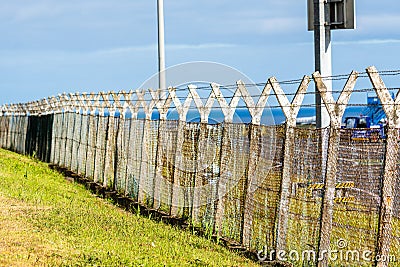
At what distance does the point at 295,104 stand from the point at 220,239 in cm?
292

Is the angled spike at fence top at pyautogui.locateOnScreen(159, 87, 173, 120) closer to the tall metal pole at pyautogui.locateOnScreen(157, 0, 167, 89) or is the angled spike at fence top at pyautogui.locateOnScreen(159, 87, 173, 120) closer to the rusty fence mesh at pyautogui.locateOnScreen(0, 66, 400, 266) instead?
the rusty fence mesh at pyautogui.locateOnScreen(0, 66, 400, 266)

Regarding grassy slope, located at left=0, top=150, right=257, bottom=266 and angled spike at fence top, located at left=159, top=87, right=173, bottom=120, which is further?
angled spike at fence top, located at left=159, top=87, right=173, bottom=120

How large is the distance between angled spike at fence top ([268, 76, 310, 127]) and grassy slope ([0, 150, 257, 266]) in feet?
6.30

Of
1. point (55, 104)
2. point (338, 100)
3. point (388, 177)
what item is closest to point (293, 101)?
point (338, 100)

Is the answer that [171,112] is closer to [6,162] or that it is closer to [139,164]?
[139,164]

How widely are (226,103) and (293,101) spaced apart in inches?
93.5

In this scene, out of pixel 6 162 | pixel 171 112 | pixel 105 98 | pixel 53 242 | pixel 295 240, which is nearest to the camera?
pixel 295 240

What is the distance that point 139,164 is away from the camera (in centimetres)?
1739

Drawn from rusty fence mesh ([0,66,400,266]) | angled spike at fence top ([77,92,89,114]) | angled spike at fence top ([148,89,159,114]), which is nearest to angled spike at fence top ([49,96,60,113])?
angled spike at fence top ([77,92,89,114])

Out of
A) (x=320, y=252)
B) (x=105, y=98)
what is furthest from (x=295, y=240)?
(x=105, y=98)

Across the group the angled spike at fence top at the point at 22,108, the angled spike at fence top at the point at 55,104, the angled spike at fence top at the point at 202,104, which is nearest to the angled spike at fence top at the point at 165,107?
the angled spike at fence top at the point at 202,104

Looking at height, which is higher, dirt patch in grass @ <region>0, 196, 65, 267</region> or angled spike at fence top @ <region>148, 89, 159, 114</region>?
angled spike at fence top @ <region>148, 89, 159, 114</region>

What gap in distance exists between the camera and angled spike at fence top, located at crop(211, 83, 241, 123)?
41.9 ft

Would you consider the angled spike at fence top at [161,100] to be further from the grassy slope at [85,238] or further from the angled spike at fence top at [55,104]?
the angled spike at fence top at [55,104]
